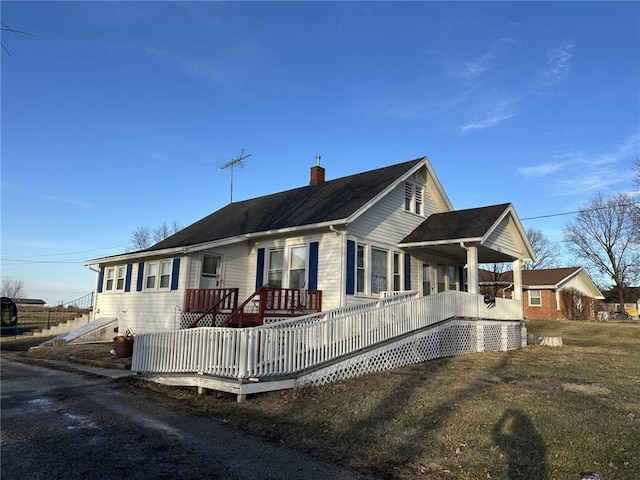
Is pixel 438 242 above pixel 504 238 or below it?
below

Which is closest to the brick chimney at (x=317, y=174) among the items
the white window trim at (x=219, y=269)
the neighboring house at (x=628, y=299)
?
the white window trim at (x=219, y=269)

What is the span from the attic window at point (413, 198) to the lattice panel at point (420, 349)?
5.11 meters

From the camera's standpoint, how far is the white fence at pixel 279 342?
8.85 meters

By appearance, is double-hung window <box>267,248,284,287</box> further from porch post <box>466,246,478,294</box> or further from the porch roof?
porch post <box>466,246,478,294</box>

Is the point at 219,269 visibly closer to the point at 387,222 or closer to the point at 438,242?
the point at 387,222

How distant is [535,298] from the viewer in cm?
3966

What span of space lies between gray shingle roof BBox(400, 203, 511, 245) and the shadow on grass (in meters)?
8.71

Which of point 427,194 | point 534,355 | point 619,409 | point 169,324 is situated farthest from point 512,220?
point 169,324

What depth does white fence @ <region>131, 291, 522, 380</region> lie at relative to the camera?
8.85 metres

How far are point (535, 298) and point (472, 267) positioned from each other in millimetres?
28305

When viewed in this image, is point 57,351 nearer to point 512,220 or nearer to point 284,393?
point 284,393

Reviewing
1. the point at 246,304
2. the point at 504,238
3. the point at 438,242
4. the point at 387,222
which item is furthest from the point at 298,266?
the point at 504,238

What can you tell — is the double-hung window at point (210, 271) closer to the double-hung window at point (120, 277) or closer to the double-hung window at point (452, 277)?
the double-hung window at point (120, 277)

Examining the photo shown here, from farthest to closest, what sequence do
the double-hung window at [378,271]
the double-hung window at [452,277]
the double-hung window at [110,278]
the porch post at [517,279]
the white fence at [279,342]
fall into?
the double-hung window at [110,278] < the double-hung window at [452,277] < the porch post at [517,279] < the double-hung window at [378,271] < the white fence at [279,342]
